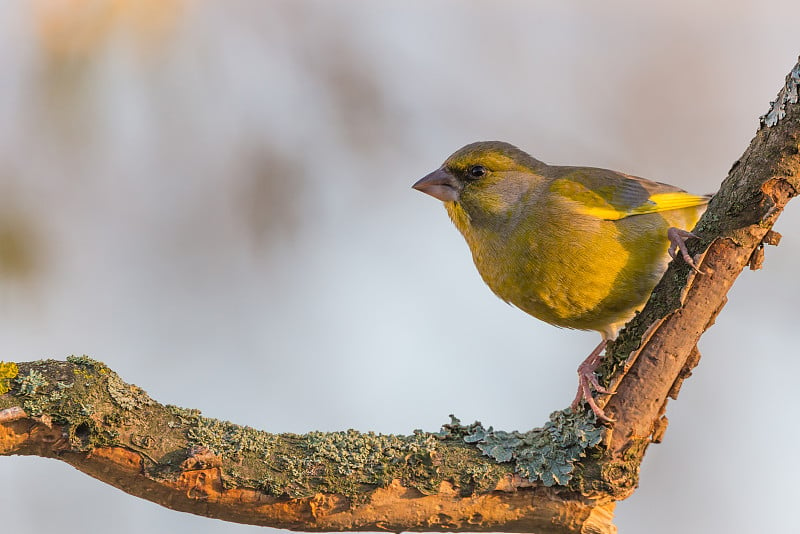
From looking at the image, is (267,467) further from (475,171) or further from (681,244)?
(475,171)

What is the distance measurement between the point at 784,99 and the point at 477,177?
6.54 ft

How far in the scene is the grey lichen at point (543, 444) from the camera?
9.35 feet

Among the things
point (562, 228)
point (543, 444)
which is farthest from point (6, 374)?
point (562, 228)

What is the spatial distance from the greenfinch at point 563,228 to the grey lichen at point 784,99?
2.92 ft

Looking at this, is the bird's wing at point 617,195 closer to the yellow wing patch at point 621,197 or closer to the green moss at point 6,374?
the yellow wing patch at point 621,197

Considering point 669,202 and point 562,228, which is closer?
point 562,228

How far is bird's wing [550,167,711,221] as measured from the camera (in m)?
4.24

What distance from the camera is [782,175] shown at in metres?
2.94

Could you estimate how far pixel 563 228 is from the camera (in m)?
4.12

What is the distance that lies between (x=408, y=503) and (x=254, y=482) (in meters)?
0.55

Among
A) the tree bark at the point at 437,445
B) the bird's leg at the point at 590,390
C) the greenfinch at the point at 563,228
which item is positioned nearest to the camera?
the tree bark at the point at 437,445

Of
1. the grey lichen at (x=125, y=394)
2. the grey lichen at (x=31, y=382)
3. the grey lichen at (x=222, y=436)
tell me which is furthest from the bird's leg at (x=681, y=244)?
the grey lichen at (x=31, y=382)

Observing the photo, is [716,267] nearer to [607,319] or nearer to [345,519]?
[607,319]

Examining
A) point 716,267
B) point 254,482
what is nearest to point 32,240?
point 254,482
